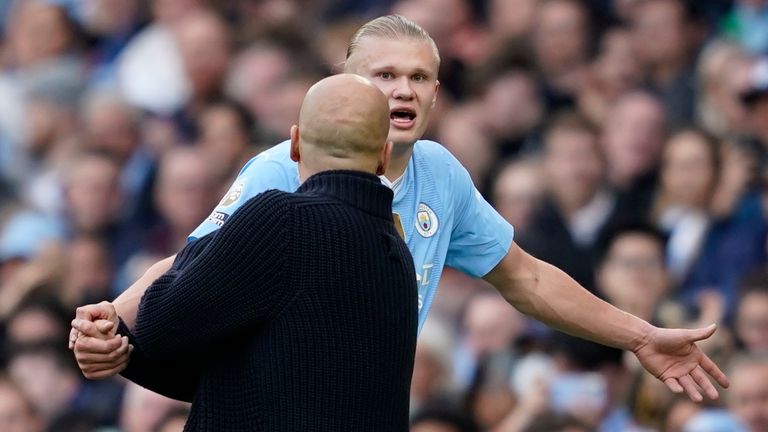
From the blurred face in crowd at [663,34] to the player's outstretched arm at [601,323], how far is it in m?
3.95

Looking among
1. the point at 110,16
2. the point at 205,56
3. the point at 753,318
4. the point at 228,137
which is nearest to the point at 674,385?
the point at 753,318

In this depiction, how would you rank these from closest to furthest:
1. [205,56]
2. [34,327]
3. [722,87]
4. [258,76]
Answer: [722,87], [34,327], [258,76], [205,56]

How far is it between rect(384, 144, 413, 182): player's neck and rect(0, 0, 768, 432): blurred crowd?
2.69 m

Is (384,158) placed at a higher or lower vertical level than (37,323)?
higher

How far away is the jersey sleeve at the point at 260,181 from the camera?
14.7 ft

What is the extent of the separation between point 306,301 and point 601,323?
140 cm

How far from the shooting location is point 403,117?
4.81 meters

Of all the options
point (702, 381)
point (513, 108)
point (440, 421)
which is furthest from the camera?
point (513, 108)

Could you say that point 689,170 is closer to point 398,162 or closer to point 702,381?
point 702,381

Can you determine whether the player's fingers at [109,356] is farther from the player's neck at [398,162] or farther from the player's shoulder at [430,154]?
the player's shoulder at [430,154]

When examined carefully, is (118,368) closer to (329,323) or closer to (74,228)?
(329,323)

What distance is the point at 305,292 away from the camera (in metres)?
3.95

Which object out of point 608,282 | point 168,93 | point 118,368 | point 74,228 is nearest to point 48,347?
point 74,228

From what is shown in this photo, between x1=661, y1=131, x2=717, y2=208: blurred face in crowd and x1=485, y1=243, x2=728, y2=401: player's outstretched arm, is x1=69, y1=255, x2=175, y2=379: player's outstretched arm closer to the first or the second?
x1=485, y1=243, x2=728, y2=401: player's outstretched arm
